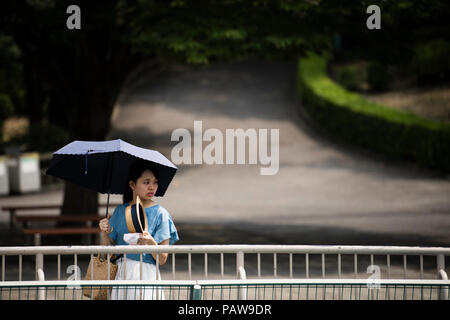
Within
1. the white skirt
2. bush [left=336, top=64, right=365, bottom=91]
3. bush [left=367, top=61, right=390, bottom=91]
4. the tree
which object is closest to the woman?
the white skirt

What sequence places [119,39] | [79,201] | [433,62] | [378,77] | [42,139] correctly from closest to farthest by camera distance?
[119,39] < [79,201] < [42,139] < [433,62] < [378,77]

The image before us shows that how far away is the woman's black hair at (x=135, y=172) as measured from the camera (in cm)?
625

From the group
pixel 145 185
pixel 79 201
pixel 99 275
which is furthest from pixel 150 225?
pixel 79 201

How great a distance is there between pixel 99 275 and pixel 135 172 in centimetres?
85

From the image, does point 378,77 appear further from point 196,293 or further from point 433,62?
point 196,293

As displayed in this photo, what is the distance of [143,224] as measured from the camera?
242 inches

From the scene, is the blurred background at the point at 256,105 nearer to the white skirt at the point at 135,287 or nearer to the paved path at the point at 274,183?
the paved path at the point at 274,183

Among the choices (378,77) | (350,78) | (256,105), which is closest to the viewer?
(256,105)

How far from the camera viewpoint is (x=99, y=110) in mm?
14867

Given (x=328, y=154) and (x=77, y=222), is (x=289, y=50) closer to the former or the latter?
(x=77, y=222)

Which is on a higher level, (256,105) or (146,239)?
(256,105)

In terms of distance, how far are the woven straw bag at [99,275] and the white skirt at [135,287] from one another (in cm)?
5
